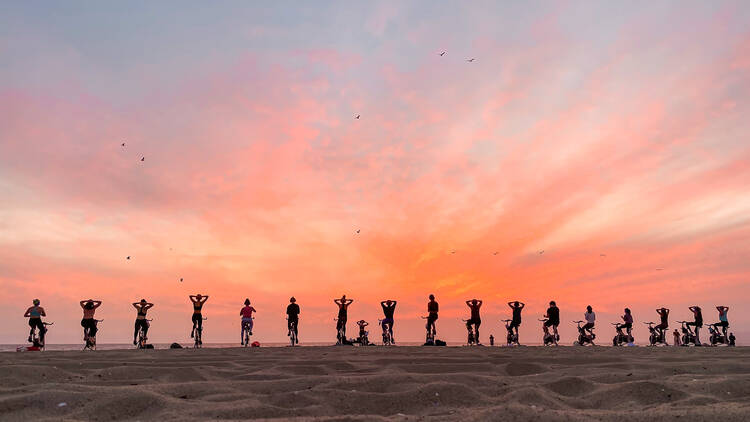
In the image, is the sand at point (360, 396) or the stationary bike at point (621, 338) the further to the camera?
the stationary bike at point (621, 338)

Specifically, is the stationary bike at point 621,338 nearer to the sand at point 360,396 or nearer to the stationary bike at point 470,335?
the stationary bike at point 470,335

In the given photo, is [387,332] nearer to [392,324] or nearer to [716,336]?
[392,324]

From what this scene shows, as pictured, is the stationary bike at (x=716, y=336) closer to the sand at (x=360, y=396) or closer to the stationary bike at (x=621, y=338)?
the stationary bike at (x=621, y=338)

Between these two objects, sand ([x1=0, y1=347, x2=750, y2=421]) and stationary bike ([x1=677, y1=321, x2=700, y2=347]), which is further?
stationary bike ([x1=677, y1=321, x2=700, y2=347])

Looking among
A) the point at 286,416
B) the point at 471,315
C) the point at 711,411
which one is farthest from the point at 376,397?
the point at 471,315

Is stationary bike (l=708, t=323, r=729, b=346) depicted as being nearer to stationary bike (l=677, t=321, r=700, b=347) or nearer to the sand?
stationary bike (l=677, t=321, r=700, b=347)

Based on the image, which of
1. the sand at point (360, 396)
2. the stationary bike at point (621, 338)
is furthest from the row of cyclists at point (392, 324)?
the sand at point (360, 396)

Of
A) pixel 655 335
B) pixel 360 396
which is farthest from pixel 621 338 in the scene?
pixel 360 396

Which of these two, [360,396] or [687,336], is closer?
[360,396]

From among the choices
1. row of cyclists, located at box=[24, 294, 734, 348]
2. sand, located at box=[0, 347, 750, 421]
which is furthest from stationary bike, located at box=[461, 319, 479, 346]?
sand, located at box=[0, 347, 750, 421]

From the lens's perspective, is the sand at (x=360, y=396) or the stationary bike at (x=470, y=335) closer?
the sand at (x=360, y=396)

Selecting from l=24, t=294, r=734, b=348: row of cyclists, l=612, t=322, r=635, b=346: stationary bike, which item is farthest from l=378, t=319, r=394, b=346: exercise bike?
l=612, t=322, r=635, b=346: stationary bike

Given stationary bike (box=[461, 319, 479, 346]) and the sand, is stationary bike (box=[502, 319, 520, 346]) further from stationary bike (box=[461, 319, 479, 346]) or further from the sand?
the sand

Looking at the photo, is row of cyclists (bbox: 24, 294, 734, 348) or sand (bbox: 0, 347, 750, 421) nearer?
sand (bbox: 0, 347, 750, 421)
